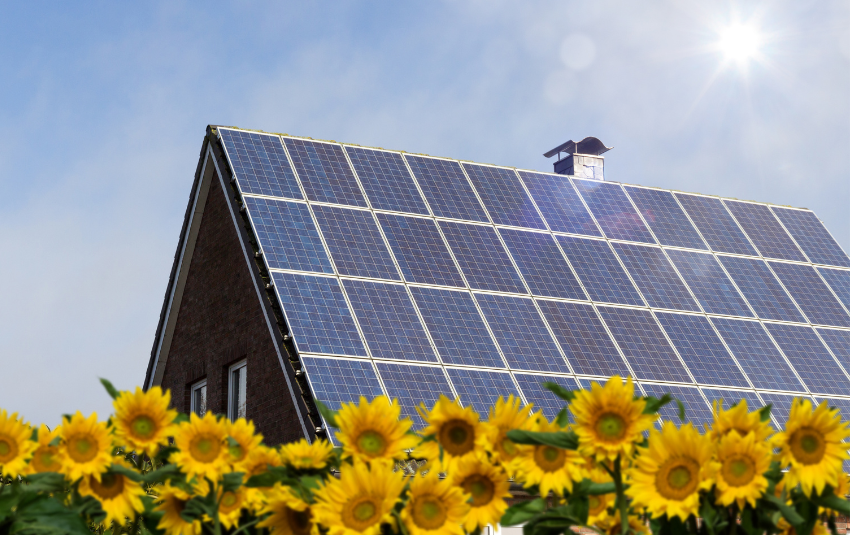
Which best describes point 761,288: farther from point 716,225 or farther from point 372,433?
point 372,433

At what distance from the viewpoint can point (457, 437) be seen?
324 centimetres

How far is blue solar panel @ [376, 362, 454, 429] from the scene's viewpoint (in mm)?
11922

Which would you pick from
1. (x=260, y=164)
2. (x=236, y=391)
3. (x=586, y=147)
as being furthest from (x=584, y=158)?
(x=236, y=391)

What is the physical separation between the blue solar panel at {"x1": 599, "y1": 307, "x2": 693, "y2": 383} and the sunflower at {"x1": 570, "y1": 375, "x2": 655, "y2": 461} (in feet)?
37.7

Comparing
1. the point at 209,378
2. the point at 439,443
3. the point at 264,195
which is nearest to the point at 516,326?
the point at 264,195

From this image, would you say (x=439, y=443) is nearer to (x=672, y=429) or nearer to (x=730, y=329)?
(x=672, y=429)

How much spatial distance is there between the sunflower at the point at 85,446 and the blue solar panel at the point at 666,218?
1607cm

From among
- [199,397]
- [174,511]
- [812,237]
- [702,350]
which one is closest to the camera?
[174,511]

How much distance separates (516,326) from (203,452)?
11.2 m

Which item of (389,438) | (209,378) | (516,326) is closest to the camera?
(389,438)

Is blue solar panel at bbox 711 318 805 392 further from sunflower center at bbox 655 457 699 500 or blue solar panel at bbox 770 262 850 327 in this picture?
sunflower center at bbox 655 457 699 500

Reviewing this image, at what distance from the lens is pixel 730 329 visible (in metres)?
16.3

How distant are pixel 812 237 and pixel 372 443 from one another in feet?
64.1

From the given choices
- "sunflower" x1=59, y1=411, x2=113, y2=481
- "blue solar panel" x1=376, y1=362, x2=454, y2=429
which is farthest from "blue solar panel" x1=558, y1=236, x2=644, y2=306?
"sunflower" x1=59, y1=411, x2=113, y2=481
